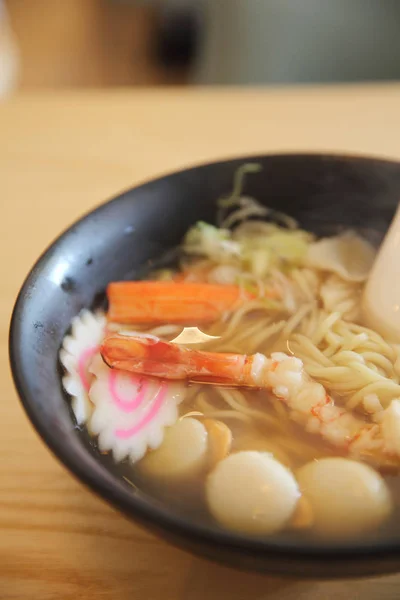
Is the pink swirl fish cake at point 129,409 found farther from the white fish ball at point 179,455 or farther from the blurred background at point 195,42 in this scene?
the blurred background at point 195,42

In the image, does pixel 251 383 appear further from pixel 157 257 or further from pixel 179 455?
pixel 157 257

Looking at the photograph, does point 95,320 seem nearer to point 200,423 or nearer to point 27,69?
point 200,423

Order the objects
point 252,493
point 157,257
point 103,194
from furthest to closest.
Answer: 1. point 103,194
2. point 157,257
3. point 252,493

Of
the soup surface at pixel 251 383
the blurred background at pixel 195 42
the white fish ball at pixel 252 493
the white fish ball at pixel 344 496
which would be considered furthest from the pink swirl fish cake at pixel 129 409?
the blurred background at pixel 195 42

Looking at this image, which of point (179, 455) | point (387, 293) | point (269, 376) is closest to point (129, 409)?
point (179, 455)

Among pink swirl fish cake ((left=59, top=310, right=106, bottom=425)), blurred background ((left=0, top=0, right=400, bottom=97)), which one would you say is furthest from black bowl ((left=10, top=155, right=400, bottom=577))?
blurred background ((left=0, top=0, right=400, bottom=97))

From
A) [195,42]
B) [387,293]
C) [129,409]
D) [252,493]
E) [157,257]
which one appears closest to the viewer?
[252,493]

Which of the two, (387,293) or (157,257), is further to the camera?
(157,257)
